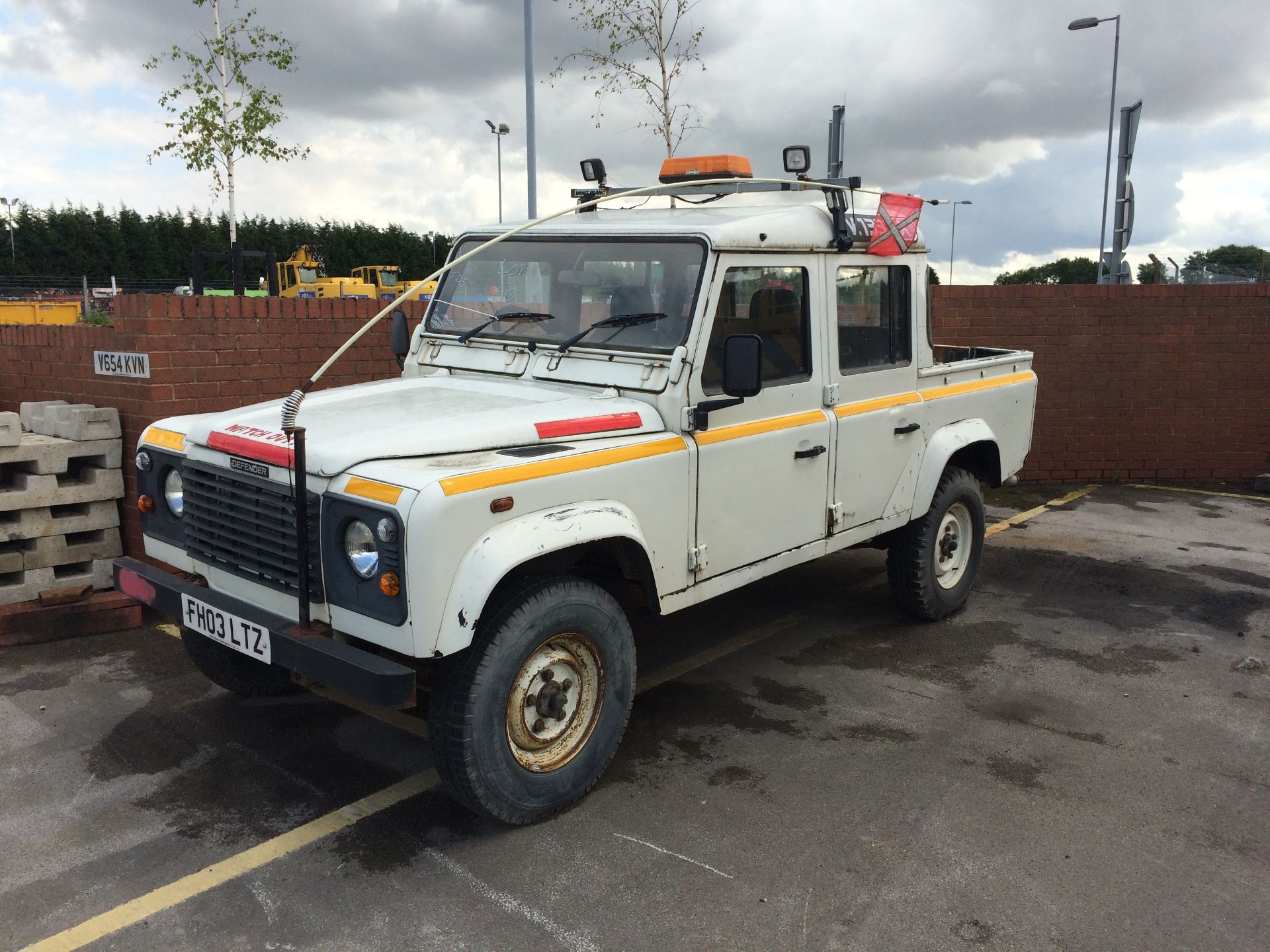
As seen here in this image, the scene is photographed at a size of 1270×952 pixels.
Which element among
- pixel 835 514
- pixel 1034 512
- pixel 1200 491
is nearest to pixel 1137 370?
pixel 1200 491

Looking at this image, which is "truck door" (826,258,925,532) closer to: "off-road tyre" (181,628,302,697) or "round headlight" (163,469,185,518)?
"off-road tyre" (181,628,302,697)

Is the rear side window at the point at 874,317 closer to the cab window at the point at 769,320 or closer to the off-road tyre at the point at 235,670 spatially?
the cab window at the point at 769,320

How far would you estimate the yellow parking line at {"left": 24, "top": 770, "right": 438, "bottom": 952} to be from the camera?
3.07 m

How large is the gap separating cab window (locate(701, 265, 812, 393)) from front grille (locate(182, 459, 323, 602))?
1681mm

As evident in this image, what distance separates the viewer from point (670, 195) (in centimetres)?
532

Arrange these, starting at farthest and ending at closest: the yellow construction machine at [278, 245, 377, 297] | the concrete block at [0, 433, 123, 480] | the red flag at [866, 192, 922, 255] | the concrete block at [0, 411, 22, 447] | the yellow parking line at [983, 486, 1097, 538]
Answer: the yellow construction machine at [278, 245, 377, 297] → the yellow parking line at [983, 486, 1097, 538] → the concrete block at [0, 433, 123, 480] → the concrete block at [0, 411, 22, 447] → the red flag at [866, 192, 922, 255]

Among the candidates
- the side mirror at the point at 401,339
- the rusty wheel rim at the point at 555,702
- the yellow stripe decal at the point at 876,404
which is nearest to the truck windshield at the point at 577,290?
the side mirror at the point at 401,339

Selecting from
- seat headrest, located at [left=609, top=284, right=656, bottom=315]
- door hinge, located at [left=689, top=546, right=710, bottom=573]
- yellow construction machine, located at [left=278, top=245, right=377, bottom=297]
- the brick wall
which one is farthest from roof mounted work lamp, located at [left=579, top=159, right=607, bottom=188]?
yellow construction machine, located at [left=278, top=245, right=377, bottom=297]

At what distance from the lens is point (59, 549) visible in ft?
18.4

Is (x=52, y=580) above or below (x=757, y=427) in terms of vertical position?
below

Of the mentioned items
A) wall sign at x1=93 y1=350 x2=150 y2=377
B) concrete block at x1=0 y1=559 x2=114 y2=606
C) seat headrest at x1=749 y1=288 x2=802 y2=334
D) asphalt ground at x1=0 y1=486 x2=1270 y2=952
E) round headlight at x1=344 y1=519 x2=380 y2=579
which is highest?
seat headrest at x1=749 y1=288 x2=802 y2=334

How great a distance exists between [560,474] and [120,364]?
377cm

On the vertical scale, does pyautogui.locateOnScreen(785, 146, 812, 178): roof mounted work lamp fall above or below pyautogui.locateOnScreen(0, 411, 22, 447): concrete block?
above

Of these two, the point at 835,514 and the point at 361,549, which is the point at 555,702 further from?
the point at 835,514
